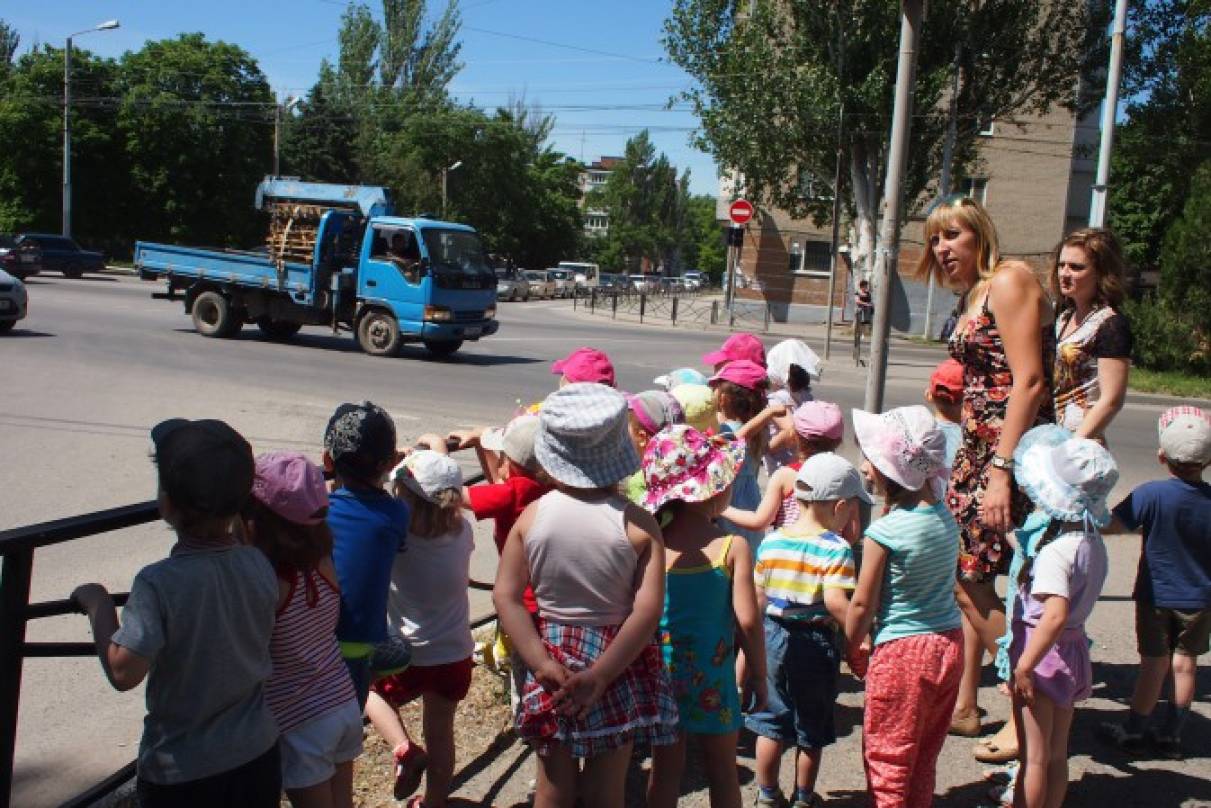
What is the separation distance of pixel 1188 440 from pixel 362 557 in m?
3.34

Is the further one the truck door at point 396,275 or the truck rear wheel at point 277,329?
the truck rear wheel at point 277,329

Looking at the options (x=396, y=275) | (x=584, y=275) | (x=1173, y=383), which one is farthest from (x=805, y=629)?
(x=584, y=275)

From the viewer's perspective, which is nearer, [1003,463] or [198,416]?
[1003,463]

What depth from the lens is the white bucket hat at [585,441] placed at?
2971 mm

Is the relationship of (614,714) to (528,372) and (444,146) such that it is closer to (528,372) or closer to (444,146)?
(528,372)

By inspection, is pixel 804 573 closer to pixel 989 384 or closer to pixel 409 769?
pixel 989 384

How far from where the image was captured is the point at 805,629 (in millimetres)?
3850

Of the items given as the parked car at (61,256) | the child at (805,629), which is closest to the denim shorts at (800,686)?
the child at (805,629)

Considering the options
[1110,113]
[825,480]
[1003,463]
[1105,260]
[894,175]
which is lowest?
[825,480]

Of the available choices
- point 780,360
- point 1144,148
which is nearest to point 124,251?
point 1144,148

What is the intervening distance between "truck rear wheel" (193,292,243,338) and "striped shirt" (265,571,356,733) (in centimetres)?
1831

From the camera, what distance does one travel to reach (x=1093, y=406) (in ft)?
14.0

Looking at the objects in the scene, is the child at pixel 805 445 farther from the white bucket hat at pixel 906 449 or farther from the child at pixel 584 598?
the child at pixel 584 598

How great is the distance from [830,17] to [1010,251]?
52.8 ft
